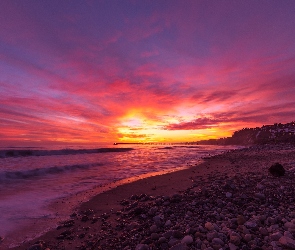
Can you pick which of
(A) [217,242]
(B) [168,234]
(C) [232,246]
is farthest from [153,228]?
(C) [232,246]

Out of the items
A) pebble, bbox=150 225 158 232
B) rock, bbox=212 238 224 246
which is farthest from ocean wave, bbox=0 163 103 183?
rock, bbox=212 238 224 246

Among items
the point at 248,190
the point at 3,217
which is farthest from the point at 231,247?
the point at 3,217

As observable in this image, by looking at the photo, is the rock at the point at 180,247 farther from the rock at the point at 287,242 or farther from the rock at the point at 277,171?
the rock at the point at 277,171

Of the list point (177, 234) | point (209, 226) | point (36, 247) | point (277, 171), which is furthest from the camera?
point (277, 171)

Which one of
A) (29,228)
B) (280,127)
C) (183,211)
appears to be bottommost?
(29,228)

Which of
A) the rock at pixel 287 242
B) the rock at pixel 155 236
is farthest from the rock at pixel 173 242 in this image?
the rock at pixel 287 242

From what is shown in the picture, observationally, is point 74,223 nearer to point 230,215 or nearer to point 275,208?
point 230,215

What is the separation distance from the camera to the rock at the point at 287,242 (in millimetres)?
3432

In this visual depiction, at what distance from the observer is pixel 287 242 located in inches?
138

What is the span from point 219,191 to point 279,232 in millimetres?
3535

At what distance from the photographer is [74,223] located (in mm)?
6121

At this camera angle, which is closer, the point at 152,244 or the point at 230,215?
the point at 152,244

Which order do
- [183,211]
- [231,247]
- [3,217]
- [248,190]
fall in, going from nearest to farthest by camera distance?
[231,247] → [183,211] → [3,217] → [248,190]

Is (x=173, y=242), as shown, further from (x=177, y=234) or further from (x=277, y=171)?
(x=277, y=171)
